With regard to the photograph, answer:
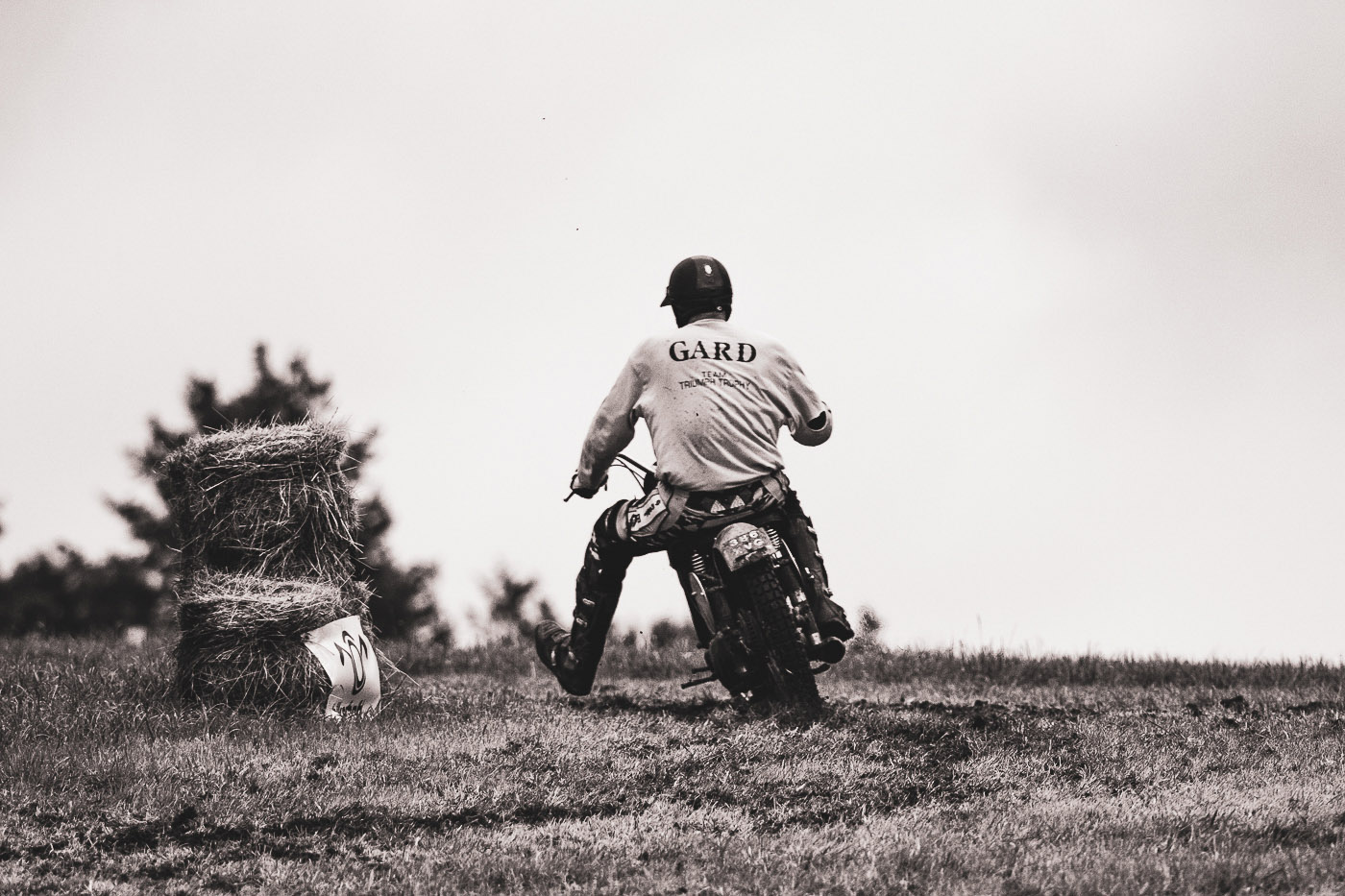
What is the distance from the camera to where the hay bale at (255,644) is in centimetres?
802

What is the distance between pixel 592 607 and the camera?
7922mm

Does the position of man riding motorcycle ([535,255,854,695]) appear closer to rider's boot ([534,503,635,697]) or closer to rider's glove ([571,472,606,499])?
rider's boot ([534,503,635,697])

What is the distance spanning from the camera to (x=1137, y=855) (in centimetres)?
467

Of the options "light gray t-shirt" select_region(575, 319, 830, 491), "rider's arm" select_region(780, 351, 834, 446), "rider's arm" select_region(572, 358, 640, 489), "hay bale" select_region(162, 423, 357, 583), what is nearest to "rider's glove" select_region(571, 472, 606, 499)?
"rider's arm" select_region(572, 358, 640, 489)

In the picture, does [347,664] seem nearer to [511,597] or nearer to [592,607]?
[592,607]

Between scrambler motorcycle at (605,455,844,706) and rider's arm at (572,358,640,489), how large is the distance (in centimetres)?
71

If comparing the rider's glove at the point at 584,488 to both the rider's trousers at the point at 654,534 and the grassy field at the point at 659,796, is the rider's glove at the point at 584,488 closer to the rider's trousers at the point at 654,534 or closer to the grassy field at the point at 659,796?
the rider's trousers at the point at 654,534

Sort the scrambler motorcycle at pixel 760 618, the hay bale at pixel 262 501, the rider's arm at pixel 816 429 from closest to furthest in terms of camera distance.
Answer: the scrambler motorcycle at pixel 760 618 → the rider's arm at pixel 816 429 → the hay bale at pixel 262 501

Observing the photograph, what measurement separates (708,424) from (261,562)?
2.75 meters

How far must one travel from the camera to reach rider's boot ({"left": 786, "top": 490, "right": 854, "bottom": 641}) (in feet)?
23.3

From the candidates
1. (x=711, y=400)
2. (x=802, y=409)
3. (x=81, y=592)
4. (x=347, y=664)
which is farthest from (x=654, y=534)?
(x=81, y=592)

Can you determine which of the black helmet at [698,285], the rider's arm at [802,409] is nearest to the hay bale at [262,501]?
the black helmet at [698,285]

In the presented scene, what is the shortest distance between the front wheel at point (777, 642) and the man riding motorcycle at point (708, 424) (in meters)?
0.20

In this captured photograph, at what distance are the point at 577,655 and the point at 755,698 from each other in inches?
47.3
